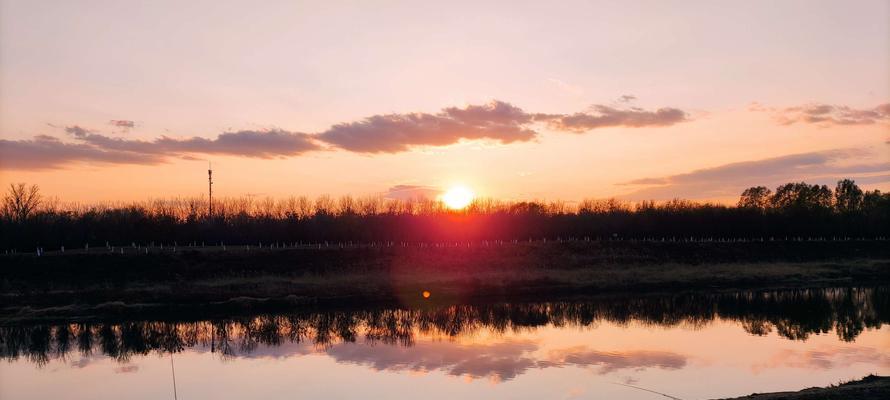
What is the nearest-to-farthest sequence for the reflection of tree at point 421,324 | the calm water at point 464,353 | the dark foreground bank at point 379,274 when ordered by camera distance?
1. the calm water at point 464,353
2. the reflection of tree at point 421,324
3. the dark foreground bank at point 379,274

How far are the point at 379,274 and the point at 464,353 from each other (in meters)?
37.7

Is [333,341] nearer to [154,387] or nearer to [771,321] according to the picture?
[154,387]

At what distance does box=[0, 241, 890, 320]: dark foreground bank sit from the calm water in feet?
28.2

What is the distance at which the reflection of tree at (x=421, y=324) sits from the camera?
117 feet

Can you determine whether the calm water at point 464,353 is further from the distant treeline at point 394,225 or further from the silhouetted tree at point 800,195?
the silhouetted tree at point 800,195

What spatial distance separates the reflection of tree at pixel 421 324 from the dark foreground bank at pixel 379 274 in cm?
756

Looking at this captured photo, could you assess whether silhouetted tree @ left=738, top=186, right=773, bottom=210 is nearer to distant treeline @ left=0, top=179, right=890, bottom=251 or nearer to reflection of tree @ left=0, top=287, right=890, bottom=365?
distant treeline @ left=0, top=179, right=890, bottom=251

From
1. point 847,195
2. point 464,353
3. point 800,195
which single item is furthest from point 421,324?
point 847,195

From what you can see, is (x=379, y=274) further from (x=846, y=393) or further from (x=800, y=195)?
(x=800, y=195)

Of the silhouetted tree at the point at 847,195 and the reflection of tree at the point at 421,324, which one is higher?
the silhouetted tree at the point at 847,195

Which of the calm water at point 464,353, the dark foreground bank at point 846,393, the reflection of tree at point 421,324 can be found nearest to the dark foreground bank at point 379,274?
the reflection of tree at point 421,324

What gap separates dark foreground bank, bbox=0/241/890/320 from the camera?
53.7 metres

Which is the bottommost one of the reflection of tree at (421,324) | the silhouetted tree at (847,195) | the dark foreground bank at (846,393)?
the reflection of tree at (421,324)

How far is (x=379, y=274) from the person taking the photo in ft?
223
